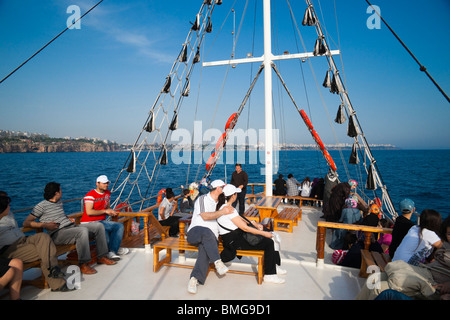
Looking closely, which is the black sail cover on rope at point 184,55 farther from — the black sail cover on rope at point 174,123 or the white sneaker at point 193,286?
the white sneaker at point 193,286

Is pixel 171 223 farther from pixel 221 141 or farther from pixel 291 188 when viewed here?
pixel 291 188

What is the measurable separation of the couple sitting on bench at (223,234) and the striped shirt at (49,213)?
80.8 inches

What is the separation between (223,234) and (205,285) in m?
0.79

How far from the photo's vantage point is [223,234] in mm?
4250

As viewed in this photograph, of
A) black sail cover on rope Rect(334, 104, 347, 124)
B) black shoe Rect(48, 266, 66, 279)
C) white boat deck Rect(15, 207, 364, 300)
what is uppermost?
black sail cover on rope Rect(334, 104, 347, 124)

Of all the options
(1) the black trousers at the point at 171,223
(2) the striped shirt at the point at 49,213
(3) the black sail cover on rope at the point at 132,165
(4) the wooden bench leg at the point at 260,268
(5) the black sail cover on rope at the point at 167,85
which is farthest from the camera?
(5) the black sail cover on rope at the point at 167,85

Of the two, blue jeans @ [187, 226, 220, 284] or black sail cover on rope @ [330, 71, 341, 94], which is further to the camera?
black sail cover on rope @ [330, 71, 341, 94]

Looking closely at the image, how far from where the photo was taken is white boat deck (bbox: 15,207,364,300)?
3781mm

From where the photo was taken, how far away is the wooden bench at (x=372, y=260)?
12.9ft

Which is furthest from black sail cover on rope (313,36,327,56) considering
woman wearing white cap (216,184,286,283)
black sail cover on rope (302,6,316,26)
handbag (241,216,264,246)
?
handbag (241,216,264,246)

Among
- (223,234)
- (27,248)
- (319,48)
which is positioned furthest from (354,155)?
(27,248)

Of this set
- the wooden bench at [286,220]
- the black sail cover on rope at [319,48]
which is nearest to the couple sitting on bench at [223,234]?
the wooden bench at [286,220]

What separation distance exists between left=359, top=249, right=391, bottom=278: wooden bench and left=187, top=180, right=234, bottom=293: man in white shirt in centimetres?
216

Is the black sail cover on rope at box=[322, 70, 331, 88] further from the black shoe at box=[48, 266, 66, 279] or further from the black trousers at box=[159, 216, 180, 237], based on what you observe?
the black shoe at box=[48, 266, 66, 279]
